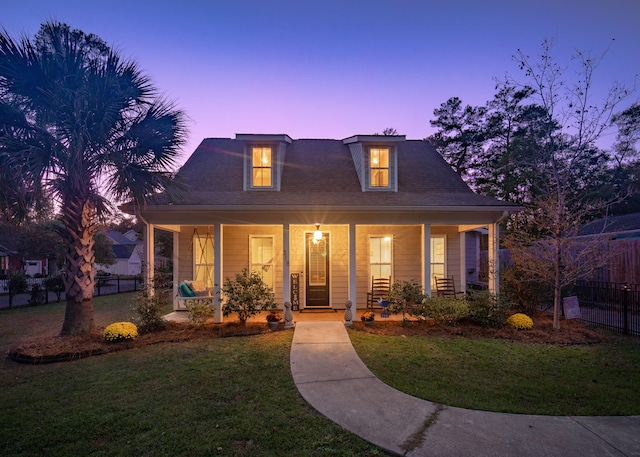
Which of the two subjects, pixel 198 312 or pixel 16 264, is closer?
pixel 198 312

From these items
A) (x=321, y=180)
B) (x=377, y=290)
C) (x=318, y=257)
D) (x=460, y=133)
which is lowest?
(x=377, y=290)

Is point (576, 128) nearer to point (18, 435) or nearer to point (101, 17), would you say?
point (18, 435)

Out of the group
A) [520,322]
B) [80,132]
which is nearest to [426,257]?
[520,322]

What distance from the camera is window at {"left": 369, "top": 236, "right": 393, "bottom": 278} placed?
32.4ft

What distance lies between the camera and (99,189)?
683 cm

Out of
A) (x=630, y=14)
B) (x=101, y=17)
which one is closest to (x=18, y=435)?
(x=101, y=17)

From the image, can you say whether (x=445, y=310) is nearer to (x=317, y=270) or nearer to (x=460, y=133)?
(x=317, y=270)

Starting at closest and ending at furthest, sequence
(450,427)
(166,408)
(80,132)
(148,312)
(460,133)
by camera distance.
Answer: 1. (450,427)
2. (166,408)
3. (80,132)
4. (148,312)
5. (460,133)

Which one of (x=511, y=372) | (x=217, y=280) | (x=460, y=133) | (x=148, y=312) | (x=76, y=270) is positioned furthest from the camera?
(x=460, y=133)

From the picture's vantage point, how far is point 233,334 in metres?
7.07

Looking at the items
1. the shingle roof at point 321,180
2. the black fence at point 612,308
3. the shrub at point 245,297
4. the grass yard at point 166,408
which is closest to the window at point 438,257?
the shingle roof at point 321,180

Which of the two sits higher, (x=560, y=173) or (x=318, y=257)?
(x=560, y=173)

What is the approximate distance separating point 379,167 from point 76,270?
804 cm

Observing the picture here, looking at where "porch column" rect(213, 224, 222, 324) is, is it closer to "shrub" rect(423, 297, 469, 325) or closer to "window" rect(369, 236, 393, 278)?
"window" rect(369, 236, 393, 278)
